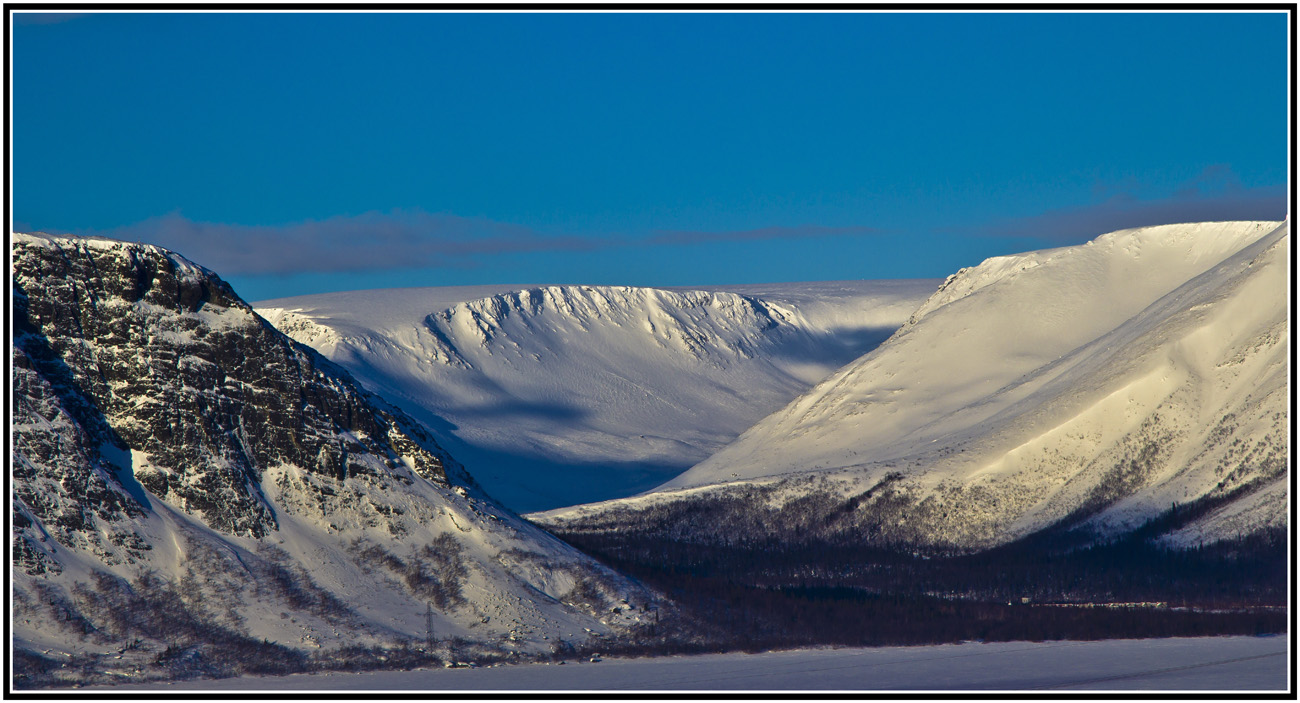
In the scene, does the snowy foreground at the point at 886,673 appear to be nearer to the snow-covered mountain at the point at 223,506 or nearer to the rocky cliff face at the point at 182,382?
the snow-covered mountain at the point at 223,506

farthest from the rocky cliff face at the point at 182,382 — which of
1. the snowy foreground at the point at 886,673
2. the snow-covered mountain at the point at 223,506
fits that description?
the snowy foreground at the point at 886,673

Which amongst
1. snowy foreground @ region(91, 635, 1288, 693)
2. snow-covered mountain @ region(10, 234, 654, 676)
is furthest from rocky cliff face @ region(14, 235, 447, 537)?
snowy foreground @ region(91, 635, 1288, 693)

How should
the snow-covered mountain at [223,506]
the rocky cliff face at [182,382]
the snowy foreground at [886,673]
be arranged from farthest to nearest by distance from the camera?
the rocky cliff face at [182,382] → the snow-covered mountain at [223,506] → the snowy foreground at [886,673]

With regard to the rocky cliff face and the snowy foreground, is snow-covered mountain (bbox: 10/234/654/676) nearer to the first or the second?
the rocky cliff face

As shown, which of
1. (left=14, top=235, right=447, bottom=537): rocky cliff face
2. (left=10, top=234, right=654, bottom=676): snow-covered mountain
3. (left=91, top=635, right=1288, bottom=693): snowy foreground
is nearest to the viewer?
(left=91, top=635, right=1288, bottom=693): snowy foreground

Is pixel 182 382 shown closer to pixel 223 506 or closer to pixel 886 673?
pixel 223 506

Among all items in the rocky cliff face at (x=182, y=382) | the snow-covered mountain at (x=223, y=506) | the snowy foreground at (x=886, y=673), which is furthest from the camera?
the rocky cliff face at (x=182, y=382)

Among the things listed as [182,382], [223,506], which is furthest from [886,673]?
[182,382]
